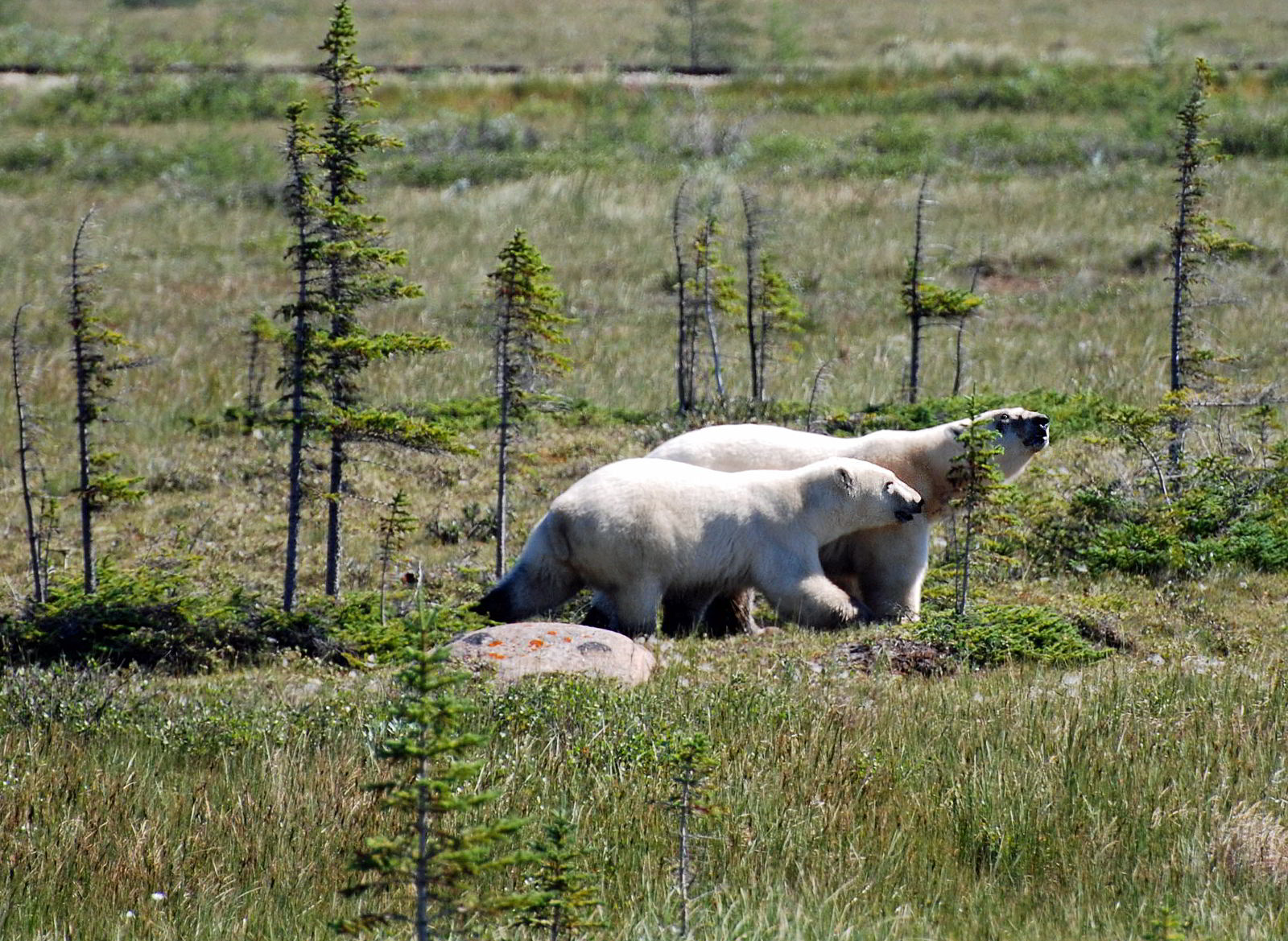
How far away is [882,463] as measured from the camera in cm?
1260

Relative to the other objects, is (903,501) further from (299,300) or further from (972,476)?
(299,300)

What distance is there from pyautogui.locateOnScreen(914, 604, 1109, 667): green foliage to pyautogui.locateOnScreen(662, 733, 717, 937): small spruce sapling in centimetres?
310

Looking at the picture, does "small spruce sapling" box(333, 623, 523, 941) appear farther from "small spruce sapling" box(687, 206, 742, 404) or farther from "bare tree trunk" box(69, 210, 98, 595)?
"small spruce sapling" box(687, 206, 742, 404)

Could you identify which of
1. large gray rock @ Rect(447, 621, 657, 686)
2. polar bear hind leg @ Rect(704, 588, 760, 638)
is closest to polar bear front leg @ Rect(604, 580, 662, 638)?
polar bear hind leg @ Rect(704, 588, 760, 638)

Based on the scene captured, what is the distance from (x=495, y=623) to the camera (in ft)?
36.9

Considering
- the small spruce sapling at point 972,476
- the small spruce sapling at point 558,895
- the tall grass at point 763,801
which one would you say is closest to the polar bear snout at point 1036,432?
the small spruce sapling at point 972,476

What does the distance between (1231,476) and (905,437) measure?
3676 millimetres

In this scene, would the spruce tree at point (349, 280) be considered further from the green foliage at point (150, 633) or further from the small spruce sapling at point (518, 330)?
the green foliage at point (150, 633)

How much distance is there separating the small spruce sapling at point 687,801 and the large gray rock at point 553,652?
1.83 meters

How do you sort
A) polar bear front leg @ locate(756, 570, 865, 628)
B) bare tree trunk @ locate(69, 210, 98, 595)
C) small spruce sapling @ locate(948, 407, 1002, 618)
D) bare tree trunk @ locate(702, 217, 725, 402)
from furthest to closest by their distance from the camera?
bare tree trunk @ locate(702, 217, 725, 402) → bare tree trunk @ locate(69, 210, 98, 595) → polar bear front leg @ locate(756, 570, 865, 628) → small spruce sapling @ locate(948, 407, 1002, 618)

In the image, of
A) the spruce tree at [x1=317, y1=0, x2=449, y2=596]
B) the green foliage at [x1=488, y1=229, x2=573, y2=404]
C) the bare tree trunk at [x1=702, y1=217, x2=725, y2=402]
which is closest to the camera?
the spruce tree at [x1=317, y1=0, x2=449, y2=596]

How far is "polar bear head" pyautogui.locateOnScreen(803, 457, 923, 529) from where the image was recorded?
11.7 meters

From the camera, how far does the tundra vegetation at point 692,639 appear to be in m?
6.95

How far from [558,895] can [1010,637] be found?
19.6 feet
